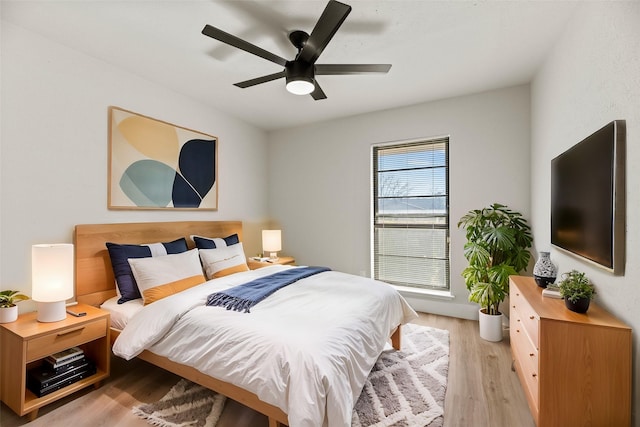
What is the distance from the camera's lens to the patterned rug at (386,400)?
1802 millimetres

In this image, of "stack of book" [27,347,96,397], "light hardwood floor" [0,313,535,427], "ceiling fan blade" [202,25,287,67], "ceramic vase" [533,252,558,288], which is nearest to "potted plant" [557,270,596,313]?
"ceramic vase" [533,252,558,288]

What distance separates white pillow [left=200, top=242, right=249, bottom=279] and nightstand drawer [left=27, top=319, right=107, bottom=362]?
1001mm

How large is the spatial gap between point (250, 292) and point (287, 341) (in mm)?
777

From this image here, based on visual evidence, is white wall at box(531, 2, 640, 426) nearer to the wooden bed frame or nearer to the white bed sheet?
the wooden bed frame

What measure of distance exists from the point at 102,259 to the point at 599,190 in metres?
3.59

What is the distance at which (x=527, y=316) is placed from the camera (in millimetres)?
1812

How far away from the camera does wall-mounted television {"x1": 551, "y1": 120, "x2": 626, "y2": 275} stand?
1.41m

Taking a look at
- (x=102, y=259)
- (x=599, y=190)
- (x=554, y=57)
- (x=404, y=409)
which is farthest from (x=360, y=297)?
(x=554, y=57)

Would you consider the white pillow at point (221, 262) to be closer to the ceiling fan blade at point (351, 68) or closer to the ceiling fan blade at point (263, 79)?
the ceiling fan blade at point (263, 79)

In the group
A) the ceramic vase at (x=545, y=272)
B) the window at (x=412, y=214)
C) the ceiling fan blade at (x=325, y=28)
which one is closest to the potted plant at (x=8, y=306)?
the ceiling fan blade at (x=325, y=28)

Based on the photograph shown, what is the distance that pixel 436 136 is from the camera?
11.8 feet

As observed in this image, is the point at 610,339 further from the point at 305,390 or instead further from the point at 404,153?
the point at 404,153

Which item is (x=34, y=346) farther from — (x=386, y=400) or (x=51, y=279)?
(x=386, y=400)

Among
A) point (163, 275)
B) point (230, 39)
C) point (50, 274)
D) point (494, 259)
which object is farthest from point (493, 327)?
point (50, 274)
